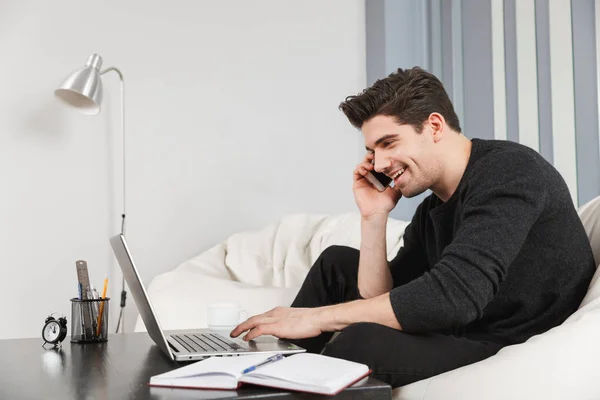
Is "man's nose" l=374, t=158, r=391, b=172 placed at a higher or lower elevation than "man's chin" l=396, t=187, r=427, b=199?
higher

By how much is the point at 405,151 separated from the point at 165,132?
172 centimetres

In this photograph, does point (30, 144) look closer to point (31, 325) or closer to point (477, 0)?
point (31, 325)

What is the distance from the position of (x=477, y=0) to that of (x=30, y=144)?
195 cm

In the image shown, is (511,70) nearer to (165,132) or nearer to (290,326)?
(165,132)

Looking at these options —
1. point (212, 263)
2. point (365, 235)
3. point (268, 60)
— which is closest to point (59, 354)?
point (365, 235)

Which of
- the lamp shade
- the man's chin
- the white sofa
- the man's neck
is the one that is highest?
the lamp shade

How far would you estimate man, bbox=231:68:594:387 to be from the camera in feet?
4.40

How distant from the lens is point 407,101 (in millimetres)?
1653

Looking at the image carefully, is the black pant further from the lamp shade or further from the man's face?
the lamp shade

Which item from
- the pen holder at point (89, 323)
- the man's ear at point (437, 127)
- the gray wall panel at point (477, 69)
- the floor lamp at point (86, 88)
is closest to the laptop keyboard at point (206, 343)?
the pen holder at point (89, 323)

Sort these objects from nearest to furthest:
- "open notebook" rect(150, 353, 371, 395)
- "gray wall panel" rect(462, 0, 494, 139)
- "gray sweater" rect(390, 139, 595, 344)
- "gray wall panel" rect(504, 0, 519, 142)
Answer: "open notebook" rect(150, 353, 371, 395), "gray sweater" rect(390, 139, 595, 344), "gray wall panel" rect(504, 0, 519, 142), "gray wall panel" rect(462, 0, 494, 139)

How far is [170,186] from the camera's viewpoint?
316 centimetres

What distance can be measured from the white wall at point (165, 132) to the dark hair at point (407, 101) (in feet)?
5.29

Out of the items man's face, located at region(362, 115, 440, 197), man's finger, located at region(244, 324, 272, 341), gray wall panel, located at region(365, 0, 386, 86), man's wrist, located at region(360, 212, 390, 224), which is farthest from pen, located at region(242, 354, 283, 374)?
gray wall panel, located at region(365, 0, 386, 86)
